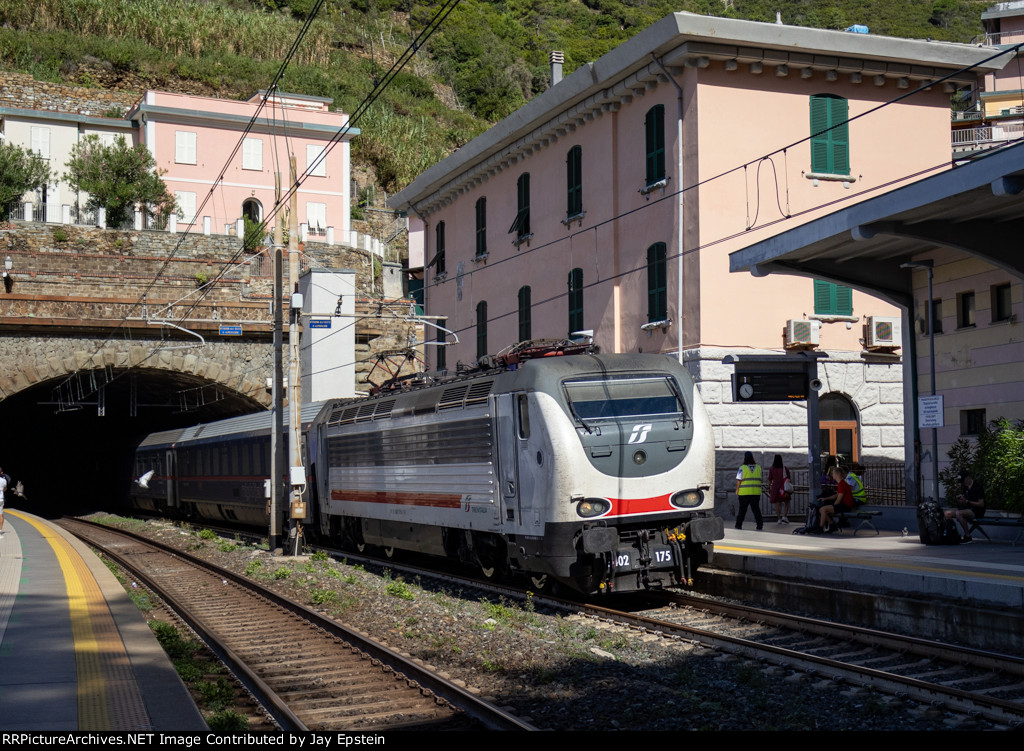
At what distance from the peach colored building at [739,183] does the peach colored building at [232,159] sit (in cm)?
3247

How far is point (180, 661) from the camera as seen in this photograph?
36.8 feet

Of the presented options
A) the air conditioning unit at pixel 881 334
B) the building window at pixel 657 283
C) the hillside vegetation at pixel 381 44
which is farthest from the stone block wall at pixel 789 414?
the hillside vegetation at pixel 381 44

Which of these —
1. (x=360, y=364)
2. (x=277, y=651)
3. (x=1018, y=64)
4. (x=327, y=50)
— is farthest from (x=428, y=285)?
(x=327, y=50)

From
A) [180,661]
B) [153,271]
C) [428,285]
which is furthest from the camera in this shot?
[153,271]

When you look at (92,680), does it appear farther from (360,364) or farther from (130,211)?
(130,211)

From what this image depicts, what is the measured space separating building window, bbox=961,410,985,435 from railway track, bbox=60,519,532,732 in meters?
11.5

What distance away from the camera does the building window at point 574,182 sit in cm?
2745

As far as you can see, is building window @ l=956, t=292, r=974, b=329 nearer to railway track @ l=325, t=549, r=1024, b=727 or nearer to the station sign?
the station sign

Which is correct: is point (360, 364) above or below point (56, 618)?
above

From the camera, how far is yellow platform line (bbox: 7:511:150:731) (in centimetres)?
716

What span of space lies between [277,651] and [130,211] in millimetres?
45776

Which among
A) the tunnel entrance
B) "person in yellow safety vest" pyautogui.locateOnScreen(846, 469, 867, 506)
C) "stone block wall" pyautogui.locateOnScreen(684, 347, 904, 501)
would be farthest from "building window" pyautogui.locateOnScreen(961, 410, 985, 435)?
the tunnel entrance

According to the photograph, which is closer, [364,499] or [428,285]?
[364,499]

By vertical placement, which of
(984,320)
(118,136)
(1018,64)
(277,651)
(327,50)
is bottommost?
(277,651)
